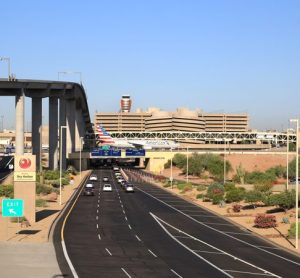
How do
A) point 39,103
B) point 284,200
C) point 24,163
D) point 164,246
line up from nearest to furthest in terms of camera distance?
point 164,246, point 24,163, point 284,200, point 39,103

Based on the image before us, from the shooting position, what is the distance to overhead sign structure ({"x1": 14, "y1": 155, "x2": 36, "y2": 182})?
159ft

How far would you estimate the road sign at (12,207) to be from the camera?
40344 mm

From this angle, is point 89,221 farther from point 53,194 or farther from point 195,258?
point 53,194

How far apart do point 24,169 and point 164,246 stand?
16.1m

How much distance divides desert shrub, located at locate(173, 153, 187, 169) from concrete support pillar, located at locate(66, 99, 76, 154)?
2672cm

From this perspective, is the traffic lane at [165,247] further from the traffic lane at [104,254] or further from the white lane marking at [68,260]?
the white lane marking at [68,260]

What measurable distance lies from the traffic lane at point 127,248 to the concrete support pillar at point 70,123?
302ft

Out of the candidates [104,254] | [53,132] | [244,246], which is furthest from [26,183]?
[53,132]

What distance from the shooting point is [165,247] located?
123 ft

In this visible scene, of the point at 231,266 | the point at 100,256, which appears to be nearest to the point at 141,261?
the point at 100,256

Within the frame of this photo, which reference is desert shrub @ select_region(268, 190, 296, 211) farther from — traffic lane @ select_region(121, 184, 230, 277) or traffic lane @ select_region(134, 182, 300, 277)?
traffic lane @ select_region(121, 184, 230, 277)

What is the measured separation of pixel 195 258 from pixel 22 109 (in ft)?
252

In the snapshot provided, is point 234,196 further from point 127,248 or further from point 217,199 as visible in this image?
point 127,248

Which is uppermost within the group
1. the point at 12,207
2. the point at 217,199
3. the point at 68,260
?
the point at 12,207
